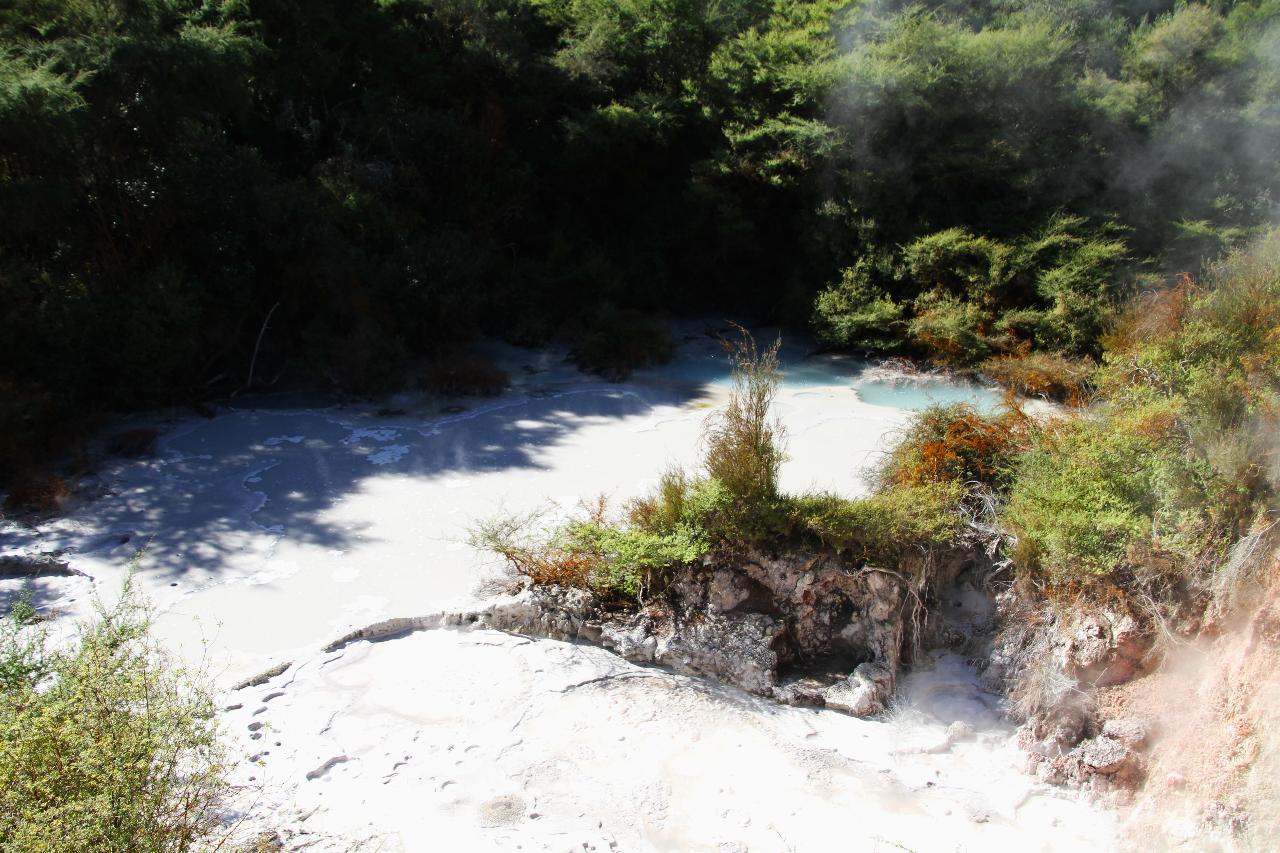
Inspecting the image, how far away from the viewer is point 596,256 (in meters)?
11.8

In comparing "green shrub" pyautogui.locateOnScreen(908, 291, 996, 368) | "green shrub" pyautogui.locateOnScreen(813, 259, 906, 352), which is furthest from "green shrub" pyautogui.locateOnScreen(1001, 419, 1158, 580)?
"green shrub" pyautogui.locateOnScreen(813, 259, 906, 352)

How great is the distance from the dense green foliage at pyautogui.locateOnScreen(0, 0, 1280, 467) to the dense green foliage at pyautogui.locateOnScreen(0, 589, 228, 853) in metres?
4.31

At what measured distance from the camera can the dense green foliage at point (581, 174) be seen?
8148mm

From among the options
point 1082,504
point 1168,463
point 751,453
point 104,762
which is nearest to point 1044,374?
point 1168,463

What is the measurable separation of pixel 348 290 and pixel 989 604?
7.20 meters

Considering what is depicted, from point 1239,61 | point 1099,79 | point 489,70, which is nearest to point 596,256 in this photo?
point 489,70

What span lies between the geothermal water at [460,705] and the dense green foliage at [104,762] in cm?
47

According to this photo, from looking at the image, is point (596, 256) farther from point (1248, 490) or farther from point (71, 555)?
point (1248, 490)

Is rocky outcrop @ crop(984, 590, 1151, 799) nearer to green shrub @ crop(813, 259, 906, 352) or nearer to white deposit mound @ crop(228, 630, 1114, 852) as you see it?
white deposit mound @ crop(228, 630, 1114, 852)

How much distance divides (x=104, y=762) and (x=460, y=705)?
1795mm

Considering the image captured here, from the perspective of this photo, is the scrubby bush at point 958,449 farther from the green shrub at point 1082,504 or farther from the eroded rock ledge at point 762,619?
the eroded rock ledge at point 762,619

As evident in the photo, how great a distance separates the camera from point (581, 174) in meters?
12.6

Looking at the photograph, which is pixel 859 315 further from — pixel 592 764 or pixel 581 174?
pixel 592 764

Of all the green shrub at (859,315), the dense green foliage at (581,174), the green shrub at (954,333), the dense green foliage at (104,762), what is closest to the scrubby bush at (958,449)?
the green shrub at (954,333)
